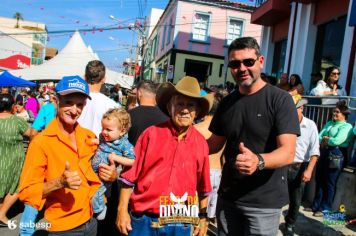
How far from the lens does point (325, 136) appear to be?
613 centimetres

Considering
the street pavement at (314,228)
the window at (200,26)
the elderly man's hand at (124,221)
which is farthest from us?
the window at (200,26)

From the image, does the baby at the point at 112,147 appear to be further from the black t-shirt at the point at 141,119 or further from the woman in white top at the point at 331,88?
the woman in white top at the point at 331,88

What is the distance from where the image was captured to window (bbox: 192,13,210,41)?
25.0m

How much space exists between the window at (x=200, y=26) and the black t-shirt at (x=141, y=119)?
843 inches

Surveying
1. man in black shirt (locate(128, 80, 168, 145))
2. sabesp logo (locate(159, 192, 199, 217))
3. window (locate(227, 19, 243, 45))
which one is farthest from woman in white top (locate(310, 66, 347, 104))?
window (locate(227, 19, 243, 45))

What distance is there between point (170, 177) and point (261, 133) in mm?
756

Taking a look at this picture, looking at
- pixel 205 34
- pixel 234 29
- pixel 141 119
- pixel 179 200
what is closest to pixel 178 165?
pixel 179 200

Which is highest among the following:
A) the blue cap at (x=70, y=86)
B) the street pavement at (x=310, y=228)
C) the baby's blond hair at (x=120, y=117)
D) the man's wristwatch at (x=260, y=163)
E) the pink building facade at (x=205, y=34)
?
the pink building facade at (x=205, y=34)

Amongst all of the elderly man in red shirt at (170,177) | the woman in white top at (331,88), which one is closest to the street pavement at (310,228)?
the woman in white top at (331,88)

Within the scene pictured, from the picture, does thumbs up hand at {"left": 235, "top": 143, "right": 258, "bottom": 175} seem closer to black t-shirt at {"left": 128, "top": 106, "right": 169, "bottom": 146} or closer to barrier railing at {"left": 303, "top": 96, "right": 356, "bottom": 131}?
black t-shirt at {"left": 128, "top": 106, "right": 169, "bottom": 146}

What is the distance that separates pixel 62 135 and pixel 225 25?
2378cm

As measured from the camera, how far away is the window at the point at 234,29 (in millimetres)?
25453

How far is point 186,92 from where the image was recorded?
2713 millimetres

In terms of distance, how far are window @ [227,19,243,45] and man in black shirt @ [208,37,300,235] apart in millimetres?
23234
